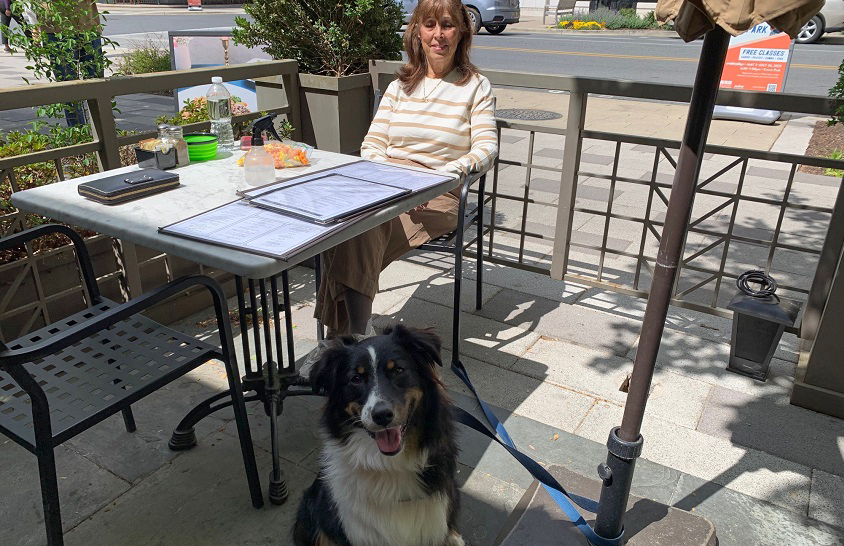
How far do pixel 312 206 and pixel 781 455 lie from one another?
2279 millimetres

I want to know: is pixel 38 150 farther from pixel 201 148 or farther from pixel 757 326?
pixel 757 326

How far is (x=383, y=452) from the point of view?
1.79m

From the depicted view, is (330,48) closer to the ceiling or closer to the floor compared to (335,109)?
closer to the ceiling

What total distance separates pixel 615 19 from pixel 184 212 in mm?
22864

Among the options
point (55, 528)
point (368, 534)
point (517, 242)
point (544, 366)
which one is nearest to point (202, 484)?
point (55, 528)

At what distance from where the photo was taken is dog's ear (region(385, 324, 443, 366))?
1.96 meters

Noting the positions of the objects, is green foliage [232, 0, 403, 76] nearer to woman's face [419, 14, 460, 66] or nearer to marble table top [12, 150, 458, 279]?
woman's face [419, 14, 460, 66]

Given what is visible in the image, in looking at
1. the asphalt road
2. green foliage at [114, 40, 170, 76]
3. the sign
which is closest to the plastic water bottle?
the sign

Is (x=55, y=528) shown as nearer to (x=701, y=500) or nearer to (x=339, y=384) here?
(x=339, y=384)

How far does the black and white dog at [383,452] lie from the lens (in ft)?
6.02

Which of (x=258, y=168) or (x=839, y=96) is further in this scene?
(x=839, y=96)

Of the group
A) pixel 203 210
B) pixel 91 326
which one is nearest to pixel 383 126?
pixel 203 210

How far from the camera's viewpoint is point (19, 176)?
343 cm

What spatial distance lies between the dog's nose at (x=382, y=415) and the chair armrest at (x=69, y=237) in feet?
4.75
